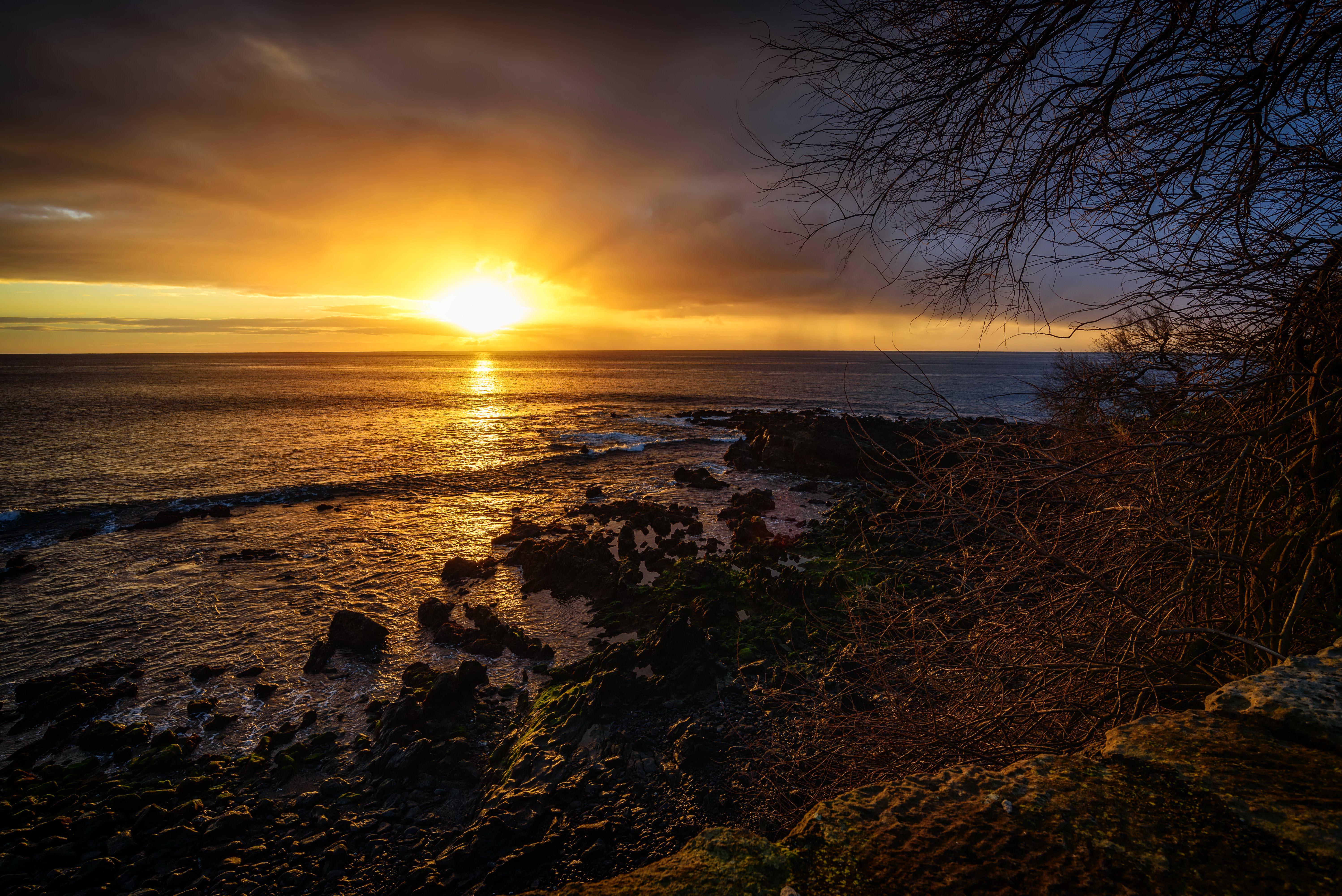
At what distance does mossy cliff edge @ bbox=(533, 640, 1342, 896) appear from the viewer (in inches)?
64.9

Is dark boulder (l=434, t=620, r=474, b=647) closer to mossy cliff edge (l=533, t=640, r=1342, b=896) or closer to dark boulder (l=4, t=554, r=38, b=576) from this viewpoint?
mossy cliff edge (l=533, t=640, r=1342, b=896)

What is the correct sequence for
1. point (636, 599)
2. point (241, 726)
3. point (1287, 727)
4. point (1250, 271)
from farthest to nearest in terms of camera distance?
point (636, 599) < point (241, 726) < point (1250, 271) < point (1287, 727)

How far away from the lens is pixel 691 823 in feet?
17.6

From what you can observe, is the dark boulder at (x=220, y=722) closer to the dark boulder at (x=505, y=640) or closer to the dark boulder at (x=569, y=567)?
the dark boulder at (x=505, y=640)

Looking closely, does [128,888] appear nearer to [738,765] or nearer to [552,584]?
[738,765]

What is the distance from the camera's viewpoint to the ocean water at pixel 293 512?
9711 mm

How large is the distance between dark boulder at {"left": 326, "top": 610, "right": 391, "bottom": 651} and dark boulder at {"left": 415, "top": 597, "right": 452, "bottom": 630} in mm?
830

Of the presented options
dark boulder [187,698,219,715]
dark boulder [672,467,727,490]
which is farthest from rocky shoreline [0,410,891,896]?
dark boulder [672,467,727,490]

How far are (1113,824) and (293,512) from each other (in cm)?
2376

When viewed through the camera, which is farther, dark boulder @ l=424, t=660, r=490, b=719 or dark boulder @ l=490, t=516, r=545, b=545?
dark boulder @ l=490, t=516, r=545, b=545

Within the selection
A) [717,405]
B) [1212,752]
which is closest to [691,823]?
[1212,752]

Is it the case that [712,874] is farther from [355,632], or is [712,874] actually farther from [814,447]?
[814,447]

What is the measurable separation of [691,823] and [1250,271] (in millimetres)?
6043

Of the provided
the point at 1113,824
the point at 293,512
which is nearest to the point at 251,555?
the point at 293,512
